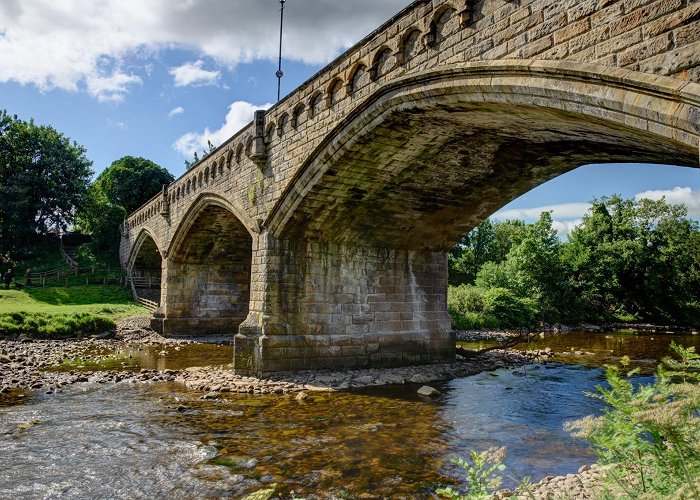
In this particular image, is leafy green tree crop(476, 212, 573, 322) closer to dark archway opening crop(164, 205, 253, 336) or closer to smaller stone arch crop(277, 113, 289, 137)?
dark archway opening crop(164, 205, 253, 336)

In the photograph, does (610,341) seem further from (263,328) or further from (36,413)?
(36,413)

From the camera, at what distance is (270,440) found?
7.53 metres

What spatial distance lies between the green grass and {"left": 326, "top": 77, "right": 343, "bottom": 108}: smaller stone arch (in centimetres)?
1864

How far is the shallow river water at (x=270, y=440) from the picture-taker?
5887 millimetres

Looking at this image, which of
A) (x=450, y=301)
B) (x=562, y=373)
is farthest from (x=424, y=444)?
(x=450, y=301)

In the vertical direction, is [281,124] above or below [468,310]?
above

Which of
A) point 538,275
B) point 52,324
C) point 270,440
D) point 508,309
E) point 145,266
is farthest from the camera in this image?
point 145,266

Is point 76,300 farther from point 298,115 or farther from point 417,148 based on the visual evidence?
point 417,148

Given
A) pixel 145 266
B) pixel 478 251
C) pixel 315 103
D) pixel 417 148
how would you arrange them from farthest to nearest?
pixel 478 251, pixel 145 266, pixel 315 103, pixel 417 148

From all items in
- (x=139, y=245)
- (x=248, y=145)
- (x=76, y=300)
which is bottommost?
→ (x=76, y=300)

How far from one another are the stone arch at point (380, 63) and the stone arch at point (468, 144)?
56cm

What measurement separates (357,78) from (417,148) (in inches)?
74.0

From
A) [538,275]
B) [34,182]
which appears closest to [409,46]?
[538,275]

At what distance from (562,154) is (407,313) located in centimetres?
641
